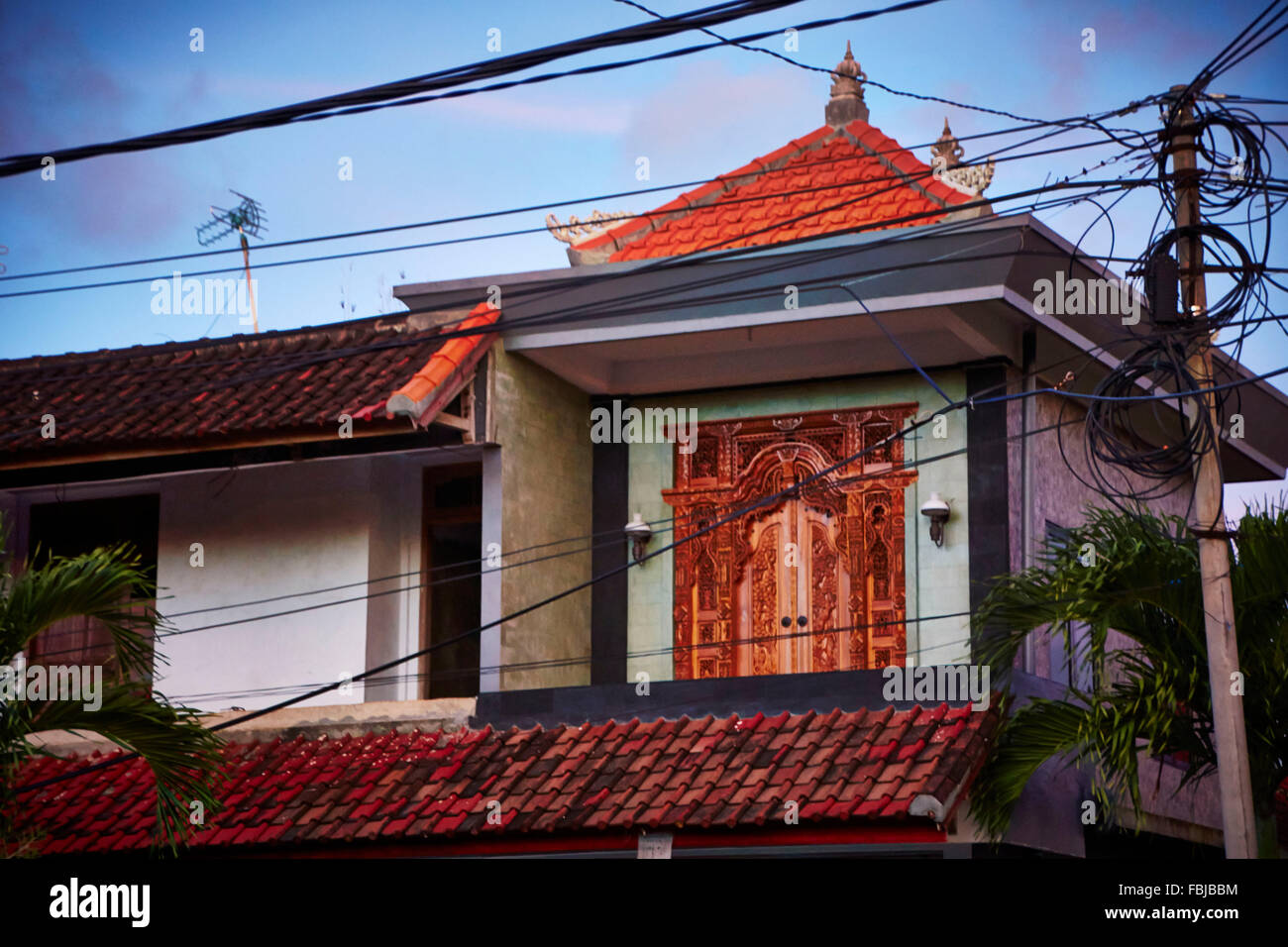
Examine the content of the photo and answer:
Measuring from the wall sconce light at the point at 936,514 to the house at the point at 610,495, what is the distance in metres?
0.10

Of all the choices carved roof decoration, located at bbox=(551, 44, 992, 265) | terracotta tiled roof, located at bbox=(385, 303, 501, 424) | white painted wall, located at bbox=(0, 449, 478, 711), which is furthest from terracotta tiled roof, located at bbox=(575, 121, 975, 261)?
white painted wall, located at bbox=(0, 449, 478, 711)

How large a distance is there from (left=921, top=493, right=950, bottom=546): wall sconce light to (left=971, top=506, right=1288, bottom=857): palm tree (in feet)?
9.01

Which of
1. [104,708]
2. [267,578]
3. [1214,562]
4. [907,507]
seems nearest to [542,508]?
[267,578]

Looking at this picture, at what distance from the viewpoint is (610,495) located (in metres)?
16.7

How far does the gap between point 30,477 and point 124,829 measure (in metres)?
3.84

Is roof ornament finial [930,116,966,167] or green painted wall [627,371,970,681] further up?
roof ornament finial [930,116,966,167]

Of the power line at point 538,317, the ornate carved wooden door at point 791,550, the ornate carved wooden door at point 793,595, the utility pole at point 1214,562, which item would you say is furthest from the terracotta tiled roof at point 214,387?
the utility pole at point 1214,562

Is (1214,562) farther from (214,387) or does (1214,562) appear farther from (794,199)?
(214,387)

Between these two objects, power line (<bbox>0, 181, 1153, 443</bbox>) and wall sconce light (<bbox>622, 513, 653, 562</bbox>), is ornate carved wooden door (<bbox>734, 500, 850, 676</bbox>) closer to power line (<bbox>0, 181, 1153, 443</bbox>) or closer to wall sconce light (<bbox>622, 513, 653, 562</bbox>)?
wall sconce light (<bbox>622, 513, 653, 562</bbox>)

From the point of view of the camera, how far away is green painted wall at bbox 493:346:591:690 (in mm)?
15578

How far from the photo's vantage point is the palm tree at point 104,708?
1162 cm

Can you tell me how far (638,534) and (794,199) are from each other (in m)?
3.11

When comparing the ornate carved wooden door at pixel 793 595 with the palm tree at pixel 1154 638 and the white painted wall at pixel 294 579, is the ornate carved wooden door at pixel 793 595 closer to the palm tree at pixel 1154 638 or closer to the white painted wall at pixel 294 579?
the white painted wall at pixel 294 579
